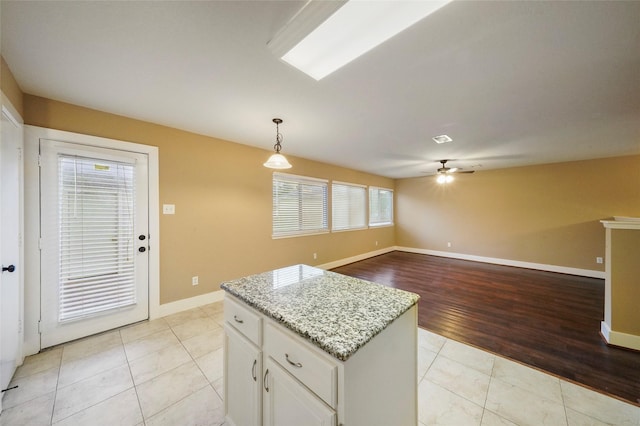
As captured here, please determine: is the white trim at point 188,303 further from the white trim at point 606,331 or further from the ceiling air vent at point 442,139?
the white trim at point 606,331

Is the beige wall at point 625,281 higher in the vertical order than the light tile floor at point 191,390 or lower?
higher

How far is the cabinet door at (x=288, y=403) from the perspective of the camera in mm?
840

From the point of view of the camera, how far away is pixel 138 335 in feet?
7.98

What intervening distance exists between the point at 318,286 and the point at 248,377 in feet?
2.05

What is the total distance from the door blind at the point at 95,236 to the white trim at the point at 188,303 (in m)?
0.38

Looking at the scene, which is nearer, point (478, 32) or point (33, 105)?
point (478, 32)

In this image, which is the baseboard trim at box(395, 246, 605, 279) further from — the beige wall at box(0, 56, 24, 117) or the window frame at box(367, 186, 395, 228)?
the beige wall at box(0, 56, 24, 117)

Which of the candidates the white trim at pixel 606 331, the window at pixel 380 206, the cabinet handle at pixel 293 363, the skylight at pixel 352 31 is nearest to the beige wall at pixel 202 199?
the skylight at pixel 352 31

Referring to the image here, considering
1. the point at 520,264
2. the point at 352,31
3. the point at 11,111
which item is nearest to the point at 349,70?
the point at 352,31

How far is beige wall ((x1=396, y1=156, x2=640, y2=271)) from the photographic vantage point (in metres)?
4.41

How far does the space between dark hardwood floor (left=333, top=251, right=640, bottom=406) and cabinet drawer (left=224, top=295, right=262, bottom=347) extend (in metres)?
2.30

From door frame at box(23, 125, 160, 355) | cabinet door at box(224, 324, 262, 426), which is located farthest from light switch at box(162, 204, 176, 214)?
cabinet door at box(224, 324, 262, 426)

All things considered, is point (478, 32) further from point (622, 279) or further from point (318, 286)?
point (622, 279)

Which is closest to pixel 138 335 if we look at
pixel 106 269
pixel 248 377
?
pixel 106 269
